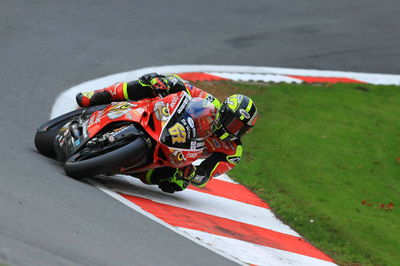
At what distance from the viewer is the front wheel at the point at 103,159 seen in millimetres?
6777

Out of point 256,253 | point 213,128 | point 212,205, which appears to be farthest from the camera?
point 212,205

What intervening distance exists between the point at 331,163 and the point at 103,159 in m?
4.95

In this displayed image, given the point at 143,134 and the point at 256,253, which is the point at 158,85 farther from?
the point at 256,253

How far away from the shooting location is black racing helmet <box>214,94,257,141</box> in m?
7.31

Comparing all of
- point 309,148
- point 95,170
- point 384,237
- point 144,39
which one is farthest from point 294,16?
point 95,170

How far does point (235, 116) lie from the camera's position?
7.31 m

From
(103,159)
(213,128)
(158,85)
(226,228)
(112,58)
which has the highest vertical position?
(158,85)

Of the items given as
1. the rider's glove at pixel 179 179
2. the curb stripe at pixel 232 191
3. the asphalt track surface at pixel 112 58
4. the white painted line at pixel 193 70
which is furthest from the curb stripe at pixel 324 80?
the rider's glove at pixel 179 179

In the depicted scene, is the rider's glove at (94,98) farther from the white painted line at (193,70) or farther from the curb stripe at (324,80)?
the curb stripe at (324,80)

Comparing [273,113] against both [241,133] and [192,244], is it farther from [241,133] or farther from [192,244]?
[192,244]

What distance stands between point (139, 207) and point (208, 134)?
1.24 meters

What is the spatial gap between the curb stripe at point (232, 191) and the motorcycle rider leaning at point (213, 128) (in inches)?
40.4

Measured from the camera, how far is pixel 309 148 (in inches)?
443

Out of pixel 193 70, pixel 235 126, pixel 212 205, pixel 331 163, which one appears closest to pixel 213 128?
pixel 235 126
